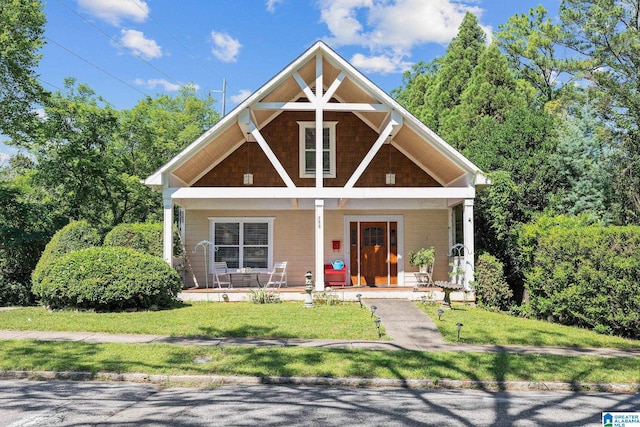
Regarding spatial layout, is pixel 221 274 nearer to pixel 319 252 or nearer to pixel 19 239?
pixel 319 252

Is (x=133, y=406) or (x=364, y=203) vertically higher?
(x=364, y=203)

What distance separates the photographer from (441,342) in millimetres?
9883

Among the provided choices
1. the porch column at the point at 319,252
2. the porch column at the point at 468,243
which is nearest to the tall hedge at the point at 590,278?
the porch column at the point at 468,243

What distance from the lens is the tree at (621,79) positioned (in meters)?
20.0

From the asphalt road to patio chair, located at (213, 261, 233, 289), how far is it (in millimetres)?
9023

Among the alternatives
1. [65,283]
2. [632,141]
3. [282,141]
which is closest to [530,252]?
[282,141]

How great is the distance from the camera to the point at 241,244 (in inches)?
686

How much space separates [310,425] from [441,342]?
5.16 metres

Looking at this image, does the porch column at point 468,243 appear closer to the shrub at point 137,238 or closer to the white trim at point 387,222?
the white trim at point 387,222

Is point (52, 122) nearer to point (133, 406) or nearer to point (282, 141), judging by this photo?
point (282, 141)

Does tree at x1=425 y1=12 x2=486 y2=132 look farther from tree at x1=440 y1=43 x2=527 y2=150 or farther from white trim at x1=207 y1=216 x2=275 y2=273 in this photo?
white trim at x1=207 y1=216 x2=275 y2=273

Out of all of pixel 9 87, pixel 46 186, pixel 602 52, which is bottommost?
pixel 46 186

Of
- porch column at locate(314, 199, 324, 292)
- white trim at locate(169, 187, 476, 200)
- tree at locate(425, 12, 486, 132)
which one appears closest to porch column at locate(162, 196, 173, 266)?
white trim at locate(169, 187, 476, 200)

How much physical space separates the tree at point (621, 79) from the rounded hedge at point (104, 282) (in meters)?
17.7
